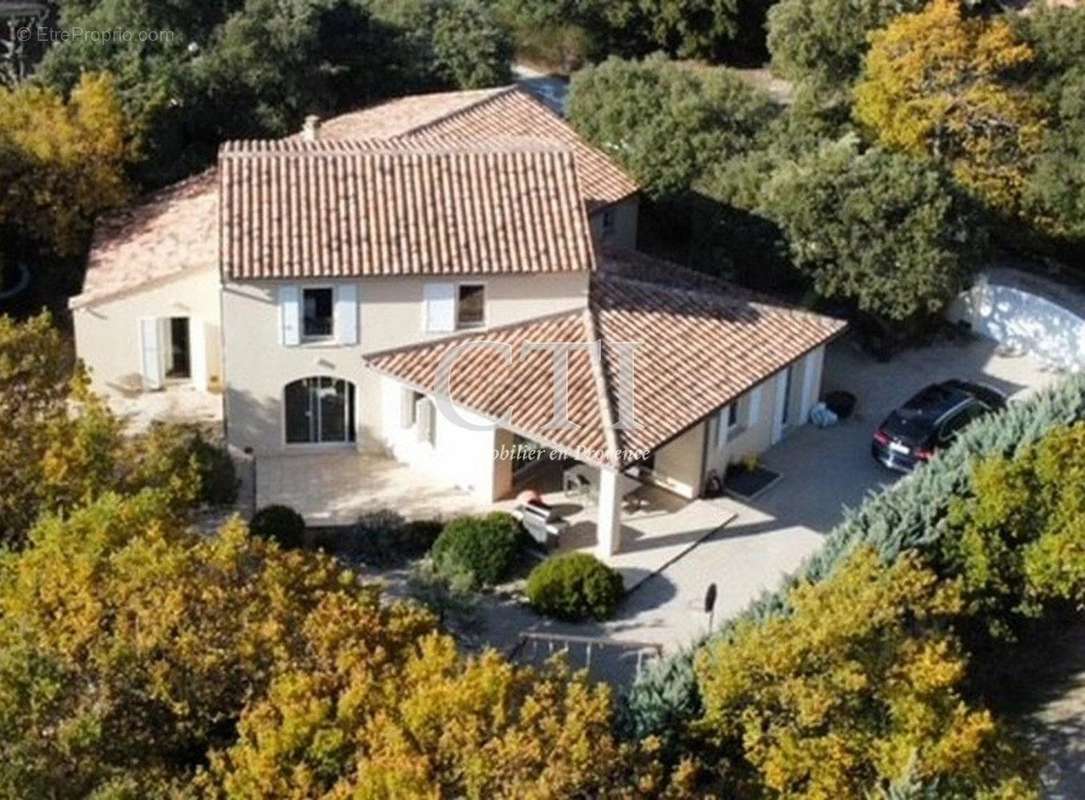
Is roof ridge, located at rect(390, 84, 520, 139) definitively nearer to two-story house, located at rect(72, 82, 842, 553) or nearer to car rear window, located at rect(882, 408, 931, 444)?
two-story house, located at rect(72, 82, 842, 553)

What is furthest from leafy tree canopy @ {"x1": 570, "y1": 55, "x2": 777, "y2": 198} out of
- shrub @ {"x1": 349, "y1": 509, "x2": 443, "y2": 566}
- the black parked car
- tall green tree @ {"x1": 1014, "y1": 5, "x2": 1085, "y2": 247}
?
shrub @ {"x1": 349, "y1": 509, "x2": 443, "y2": 566}

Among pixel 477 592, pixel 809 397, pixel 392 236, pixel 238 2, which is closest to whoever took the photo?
pixel 477 592

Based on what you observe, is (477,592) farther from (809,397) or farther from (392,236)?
(809,397)

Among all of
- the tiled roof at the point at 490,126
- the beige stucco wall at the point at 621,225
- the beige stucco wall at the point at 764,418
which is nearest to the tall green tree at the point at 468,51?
the tiled roof at the point at 490,126

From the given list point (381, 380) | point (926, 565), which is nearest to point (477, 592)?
point (381, 380)

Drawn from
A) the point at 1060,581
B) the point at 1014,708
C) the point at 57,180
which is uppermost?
the point at 57,180

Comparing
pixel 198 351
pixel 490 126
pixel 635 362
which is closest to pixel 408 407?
pixel 635 362

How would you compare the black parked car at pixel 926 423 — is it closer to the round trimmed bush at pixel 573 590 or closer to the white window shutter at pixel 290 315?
the round trimmed bush at pixel 573 590
